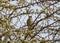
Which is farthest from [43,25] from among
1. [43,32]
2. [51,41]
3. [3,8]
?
[3,8]

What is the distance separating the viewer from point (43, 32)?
283 cm

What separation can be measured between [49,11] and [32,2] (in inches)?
Result: 12.5

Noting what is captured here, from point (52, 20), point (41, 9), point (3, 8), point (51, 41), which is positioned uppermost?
point (3, 8)

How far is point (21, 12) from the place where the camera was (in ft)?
8.88

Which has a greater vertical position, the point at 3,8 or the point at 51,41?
the point at 3,8

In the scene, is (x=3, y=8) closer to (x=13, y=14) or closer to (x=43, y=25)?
(x=13, y=14)

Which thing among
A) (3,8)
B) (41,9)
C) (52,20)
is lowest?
(52,20)

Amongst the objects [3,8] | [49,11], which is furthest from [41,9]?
[3,8]

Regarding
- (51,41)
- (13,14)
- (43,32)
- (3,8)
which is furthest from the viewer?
(43,32)

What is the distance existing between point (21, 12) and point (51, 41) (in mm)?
628

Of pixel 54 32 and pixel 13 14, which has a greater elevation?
pixel 13 14

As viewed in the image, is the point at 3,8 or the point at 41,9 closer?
the point at 3,8

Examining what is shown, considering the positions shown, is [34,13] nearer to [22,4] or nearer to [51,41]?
[22,4]

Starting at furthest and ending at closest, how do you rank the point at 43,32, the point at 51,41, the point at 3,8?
the point at 43,32
the point at 51,41
the point at 3,8
